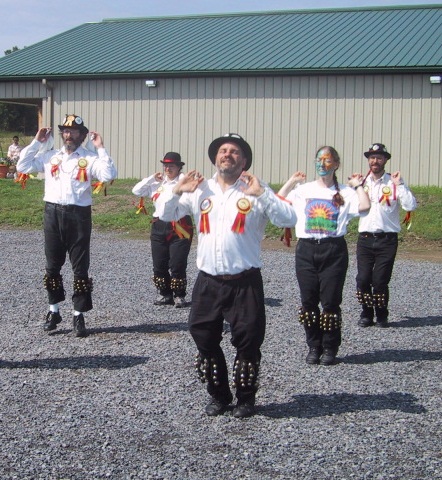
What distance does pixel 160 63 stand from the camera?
2566cm

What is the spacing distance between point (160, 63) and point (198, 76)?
167cm

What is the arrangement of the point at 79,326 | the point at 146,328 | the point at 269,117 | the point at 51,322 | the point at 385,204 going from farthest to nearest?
the point at 269,117 < the point at 385,204 < the point at 146,328 < the point at 51,322 < the point at 79,326

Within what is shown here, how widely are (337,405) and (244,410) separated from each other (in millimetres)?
779

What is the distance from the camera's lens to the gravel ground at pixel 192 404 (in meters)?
5.21

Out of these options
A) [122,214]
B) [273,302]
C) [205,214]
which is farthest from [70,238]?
[122,214]

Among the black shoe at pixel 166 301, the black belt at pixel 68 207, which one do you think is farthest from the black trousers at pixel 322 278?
the black shoe at pixel 166 301

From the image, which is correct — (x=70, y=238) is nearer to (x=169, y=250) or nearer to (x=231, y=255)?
(x=169, y=250)

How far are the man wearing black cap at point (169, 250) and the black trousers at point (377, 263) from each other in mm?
2157

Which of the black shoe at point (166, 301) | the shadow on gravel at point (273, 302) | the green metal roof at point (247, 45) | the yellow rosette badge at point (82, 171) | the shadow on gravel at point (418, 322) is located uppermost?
the green metal roof at point (247, 45)

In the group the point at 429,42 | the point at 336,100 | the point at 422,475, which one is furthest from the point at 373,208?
the point at 429,42

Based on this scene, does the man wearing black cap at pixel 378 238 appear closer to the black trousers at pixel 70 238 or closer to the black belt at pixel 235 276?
the black trousers at pixel 70 238

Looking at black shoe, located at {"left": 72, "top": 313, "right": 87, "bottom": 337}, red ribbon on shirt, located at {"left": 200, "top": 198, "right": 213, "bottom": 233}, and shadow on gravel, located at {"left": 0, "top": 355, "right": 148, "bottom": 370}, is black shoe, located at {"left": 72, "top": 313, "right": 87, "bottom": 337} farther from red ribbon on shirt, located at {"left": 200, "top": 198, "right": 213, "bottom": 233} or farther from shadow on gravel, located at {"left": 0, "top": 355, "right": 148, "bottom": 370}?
red ribbon on shirt, located at {"left": 200, "top": 198, "right": 213, "bottom": 233}

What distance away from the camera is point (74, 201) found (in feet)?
28.5

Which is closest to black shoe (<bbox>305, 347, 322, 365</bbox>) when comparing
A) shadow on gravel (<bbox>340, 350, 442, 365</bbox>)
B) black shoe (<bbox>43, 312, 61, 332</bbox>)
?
shadow on gravel (<bbox>340, 350, 442, 365</bbox>)
